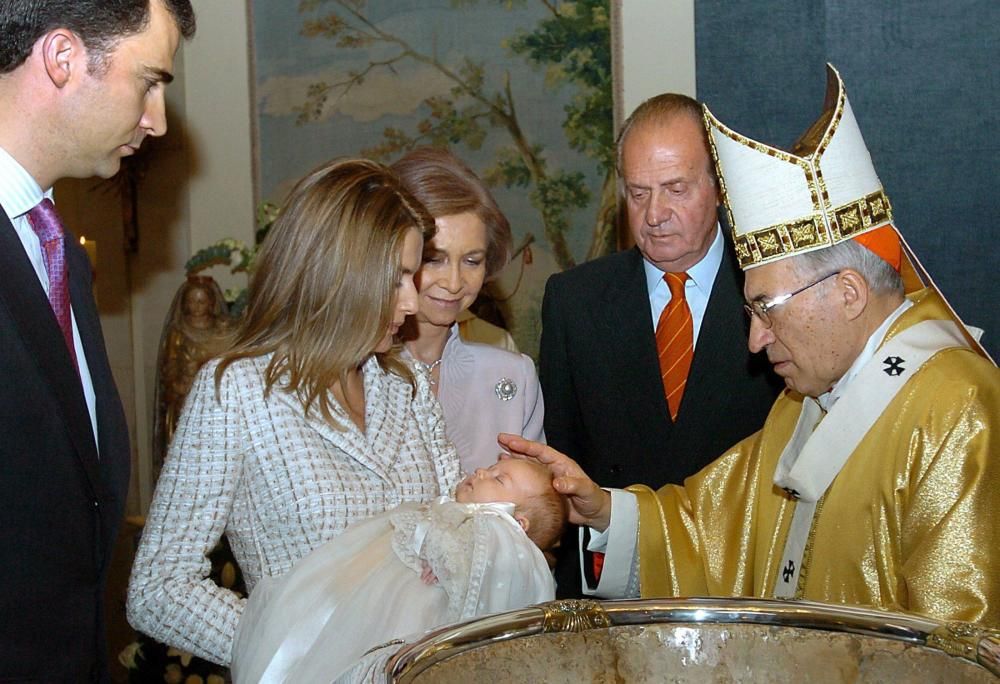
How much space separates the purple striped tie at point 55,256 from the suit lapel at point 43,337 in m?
0.14

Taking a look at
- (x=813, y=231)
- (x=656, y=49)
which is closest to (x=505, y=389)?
(x=813, y=231)

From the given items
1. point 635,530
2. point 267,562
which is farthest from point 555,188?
point 267,562

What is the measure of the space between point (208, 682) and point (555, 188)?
2.57m

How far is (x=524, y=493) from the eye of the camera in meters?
2.77

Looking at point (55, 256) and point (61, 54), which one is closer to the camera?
point (61, 54)

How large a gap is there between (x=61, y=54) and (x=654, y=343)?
6.53ft

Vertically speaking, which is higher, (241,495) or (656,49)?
(656,49)

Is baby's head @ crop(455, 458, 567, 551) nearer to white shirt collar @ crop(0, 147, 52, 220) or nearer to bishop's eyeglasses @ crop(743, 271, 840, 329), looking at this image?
bishop's eyeglasses @ crop(743, 271, 840, 329)

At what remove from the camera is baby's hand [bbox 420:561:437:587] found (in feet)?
7.79

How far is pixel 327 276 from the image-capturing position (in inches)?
101

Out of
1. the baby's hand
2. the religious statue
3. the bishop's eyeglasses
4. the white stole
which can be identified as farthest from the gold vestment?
the religious statue

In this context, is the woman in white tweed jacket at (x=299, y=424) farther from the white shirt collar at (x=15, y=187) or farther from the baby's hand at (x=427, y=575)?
the white shirt collar at (x=15, y=187)

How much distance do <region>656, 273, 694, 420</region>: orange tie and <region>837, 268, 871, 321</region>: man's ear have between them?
102 centimetres

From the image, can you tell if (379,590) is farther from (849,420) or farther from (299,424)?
(849,420)
